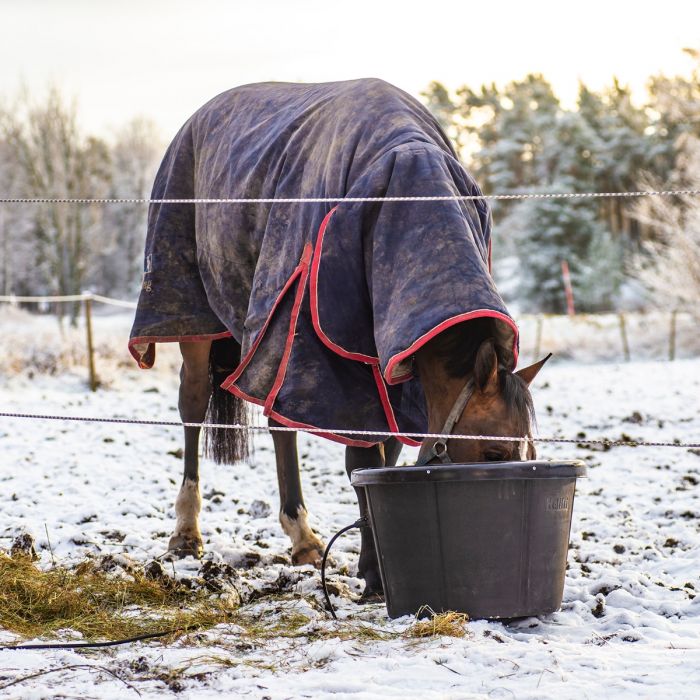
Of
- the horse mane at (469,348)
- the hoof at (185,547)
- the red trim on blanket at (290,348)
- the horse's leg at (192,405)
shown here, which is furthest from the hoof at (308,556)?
the horse mane at (469,348)

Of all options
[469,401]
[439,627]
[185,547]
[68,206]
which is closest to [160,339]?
[185,547]

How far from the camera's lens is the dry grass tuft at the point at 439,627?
2.50 metres

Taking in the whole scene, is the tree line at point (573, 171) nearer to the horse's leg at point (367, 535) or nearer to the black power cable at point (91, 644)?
the horse's leg at point (367, 535)

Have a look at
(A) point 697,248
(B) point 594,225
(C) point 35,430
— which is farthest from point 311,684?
(B) point 594,225

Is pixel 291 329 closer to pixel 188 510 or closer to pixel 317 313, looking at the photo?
pixel 317 313

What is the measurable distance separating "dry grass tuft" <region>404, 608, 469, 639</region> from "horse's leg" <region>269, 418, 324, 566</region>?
1162 mm

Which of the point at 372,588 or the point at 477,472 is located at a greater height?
the point at 477,472

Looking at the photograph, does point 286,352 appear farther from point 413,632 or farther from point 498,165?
point 498,165

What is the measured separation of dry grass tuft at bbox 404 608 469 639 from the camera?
250 centimetres

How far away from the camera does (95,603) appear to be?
9.73ft

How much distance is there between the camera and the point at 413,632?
2541 millimetres

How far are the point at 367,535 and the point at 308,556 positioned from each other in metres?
0.46

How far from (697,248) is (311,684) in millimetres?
18505

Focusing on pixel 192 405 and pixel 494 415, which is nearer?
pixel 494 415
